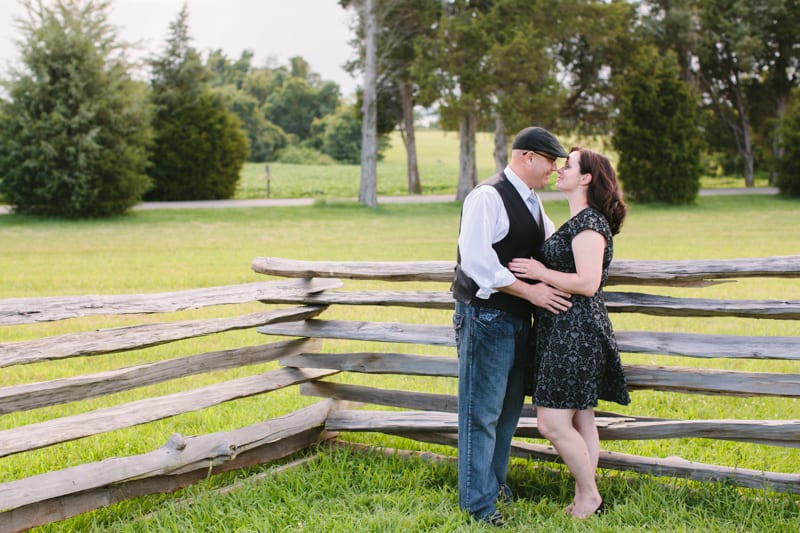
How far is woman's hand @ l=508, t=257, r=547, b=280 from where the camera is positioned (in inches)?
162

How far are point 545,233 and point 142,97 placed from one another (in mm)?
25204

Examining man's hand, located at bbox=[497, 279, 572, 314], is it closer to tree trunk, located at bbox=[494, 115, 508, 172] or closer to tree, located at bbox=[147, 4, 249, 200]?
tree trunk, located at bbox=[494, 115, 508, 172]

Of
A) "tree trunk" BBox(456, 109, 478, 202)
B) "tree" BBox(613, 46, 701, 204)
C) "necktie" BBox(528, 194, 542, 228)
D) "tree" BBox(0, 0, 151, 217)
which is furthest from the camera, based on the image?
"tree trunk" BBox(456, 109, 478, 202)

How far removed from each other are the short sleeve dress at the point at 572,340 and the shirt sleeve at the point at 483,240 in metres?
0.31

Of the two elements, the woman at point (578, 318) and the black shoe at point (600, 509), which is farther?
the black shoe at point (600, 509)

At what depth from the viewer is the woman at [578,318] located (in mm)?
4098

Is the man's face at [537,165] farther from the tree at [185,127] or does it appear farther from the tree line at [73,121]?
the tree at [185,127]

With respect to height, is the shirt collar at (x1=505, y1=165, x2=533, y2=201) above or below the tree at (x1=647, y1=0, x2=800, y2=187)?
below

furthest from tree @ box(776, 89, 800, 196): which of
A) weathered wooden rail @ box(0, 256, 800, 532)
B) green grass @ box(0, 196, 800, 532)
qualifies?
weathered wooden rail @ box(0, 256, 800, 532)

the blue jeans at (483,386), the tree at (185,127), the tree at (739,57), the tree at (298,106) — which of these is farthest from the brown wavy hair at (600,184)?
the tree at (298,106)

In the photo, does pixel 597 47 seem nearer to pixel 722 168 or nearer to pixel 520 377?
pixel 722 168

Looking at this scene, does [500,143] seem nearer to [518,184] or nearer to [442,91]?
[442,91]

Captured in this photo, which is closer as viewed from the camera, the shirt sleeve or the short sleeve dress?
the shirt sleeve

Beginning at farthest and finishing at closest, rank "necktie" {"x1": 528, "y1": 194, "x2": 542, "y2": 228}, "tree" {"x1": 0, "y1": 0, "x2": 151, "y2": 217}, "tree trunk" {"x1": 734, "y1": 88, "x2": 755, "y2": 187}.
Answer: "tree trunk" {"x1": 734, "y1": 88, "x2": 755, "y2": 187} → "tree" {"x1": 0, "y1": 0, "x2": 151, "y2": 217} → "necktie" {"x1": 528, "y1": 194, "x2": 542, "y2": 228}
